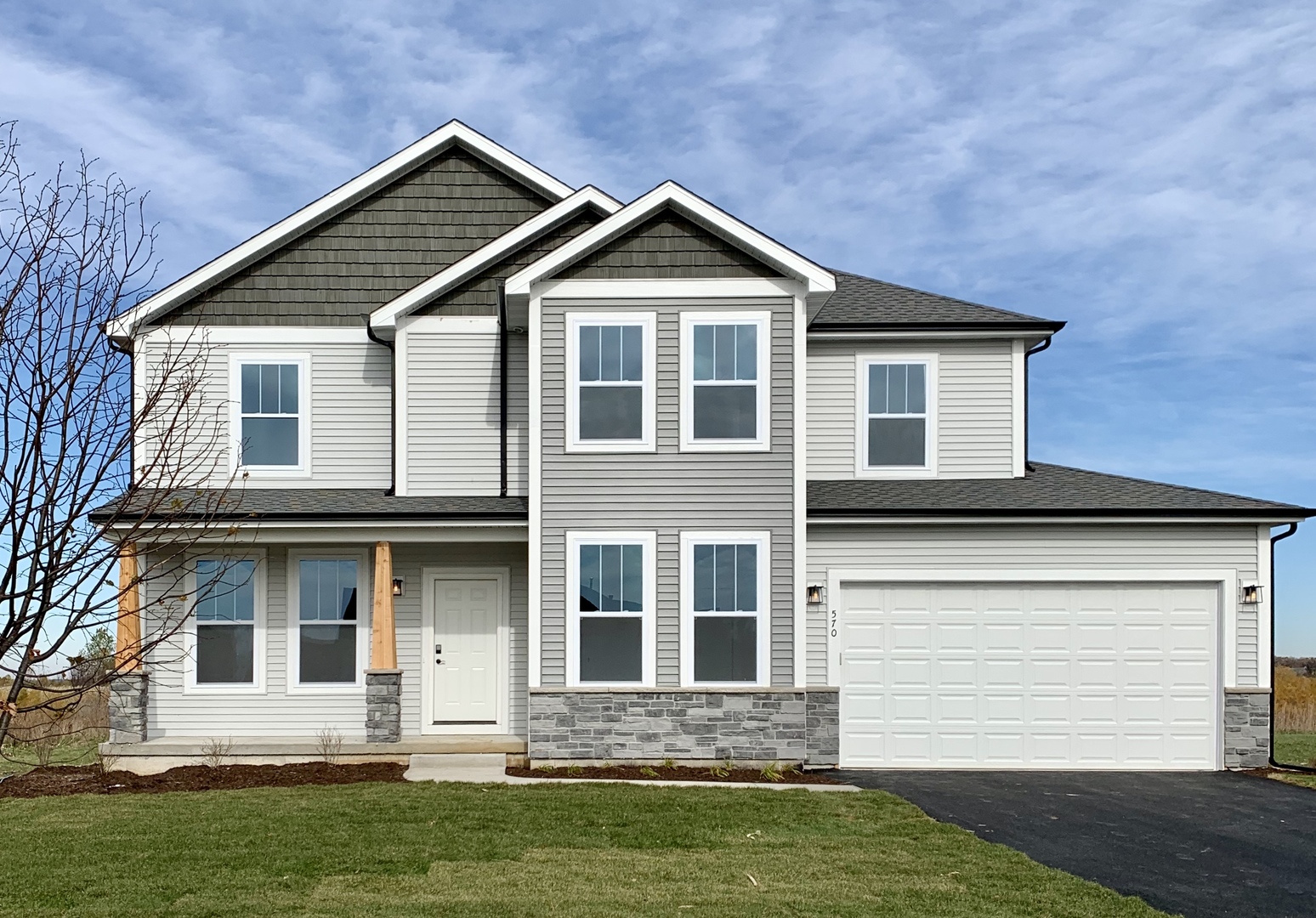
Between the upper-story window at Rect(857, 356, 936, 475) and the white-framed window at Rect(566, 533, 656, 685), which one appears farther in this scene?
the upper-story window at Rect(857, 356, 936, 475)

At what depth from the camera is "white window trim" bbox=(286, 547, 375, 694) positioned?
46.6ft

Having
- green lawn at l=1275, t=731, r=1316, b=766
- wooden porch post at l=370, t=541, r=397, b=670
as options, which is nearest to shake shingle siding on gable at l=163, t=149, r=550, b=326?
wooden porch post at l=370, t=541, r=397, b=670

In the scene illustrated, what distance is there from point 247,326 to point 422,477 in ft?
10.2

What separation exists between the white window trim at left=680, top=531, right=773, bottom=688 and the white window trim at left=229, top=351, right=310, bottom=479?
5.21 m

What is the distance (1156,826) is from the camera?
1046 centimetres

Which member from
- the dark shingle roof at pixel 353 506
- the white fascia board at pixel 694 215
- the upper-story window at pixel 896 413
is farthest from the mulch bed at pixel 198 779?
the upper-story window at pixel 896 413

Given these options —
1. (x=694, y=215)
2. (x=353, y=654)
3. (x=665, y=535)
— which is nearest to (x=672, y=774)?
(x=665, y=535)

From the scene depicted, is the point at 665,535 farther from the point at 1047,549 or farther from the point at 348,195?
the point at 348,195

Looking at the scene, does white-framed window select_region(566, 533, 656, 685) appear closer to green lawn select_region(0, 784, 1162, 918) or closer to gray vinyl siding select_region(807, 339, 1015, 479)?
green lawn select_region(0, 784, 1162, 918)

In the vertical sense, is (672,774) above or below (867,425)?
below

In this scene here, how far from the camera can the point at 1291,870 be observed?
8.99 meters

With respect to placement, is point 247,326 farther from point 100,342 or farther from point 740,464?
point 100,342

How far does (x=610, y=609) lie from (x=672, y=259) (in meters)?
4.07

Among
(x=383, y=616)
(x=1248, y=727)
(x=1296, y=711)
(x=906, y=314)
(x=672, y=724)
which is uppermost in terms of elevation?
(x=906, y=314)
